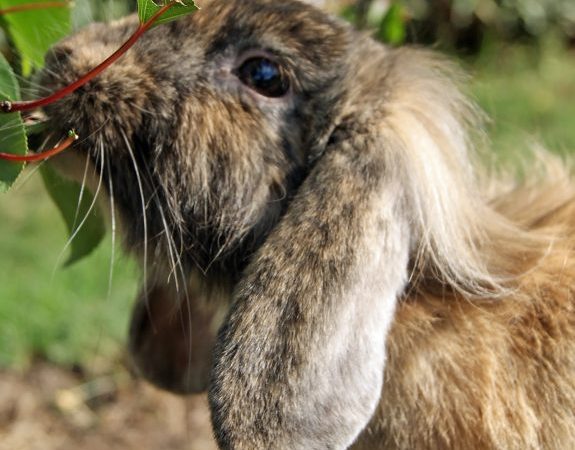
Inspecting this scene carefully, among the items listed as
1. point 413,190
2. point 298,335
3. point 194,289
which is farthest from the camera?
point 194,289

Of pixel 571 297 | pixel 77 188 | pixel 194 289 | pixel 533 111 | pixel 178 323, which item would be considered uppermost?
pixel 571 297

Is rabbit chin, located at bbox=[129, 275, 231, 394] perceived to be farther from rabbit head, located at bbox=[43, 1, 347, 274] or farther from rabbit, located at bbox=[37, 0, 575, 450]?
rabbit head, located at bbox=[43, 1, 347, 274]

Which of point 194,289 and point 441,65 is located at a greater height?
point 441,65

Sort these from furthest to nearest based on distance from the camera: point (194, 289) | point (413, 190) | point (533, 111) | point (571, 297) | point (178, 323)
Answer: point (533, 111) < point (178, 323) < point (194, 289) < point (571, 297) < point (413, 190)

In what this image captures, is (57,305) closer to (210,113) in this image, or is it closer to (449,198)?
(210,113)

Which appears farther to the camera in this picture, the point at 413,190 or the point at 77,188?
the point at 77,188

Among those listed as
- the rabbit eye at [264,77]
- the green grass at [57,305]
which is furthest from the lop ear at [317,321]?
the green grass at [57,305]

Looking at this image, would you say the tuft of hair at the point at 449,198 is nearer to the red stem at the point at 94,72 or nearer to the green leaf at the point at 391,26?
the green leaf at the point at 391,26

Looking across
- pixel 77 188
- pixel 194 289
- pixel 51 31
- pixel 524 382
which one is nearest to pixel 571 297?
pixel 524 382

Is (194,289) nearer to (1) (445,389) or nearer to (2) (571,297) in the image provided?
(1) (445,389)
